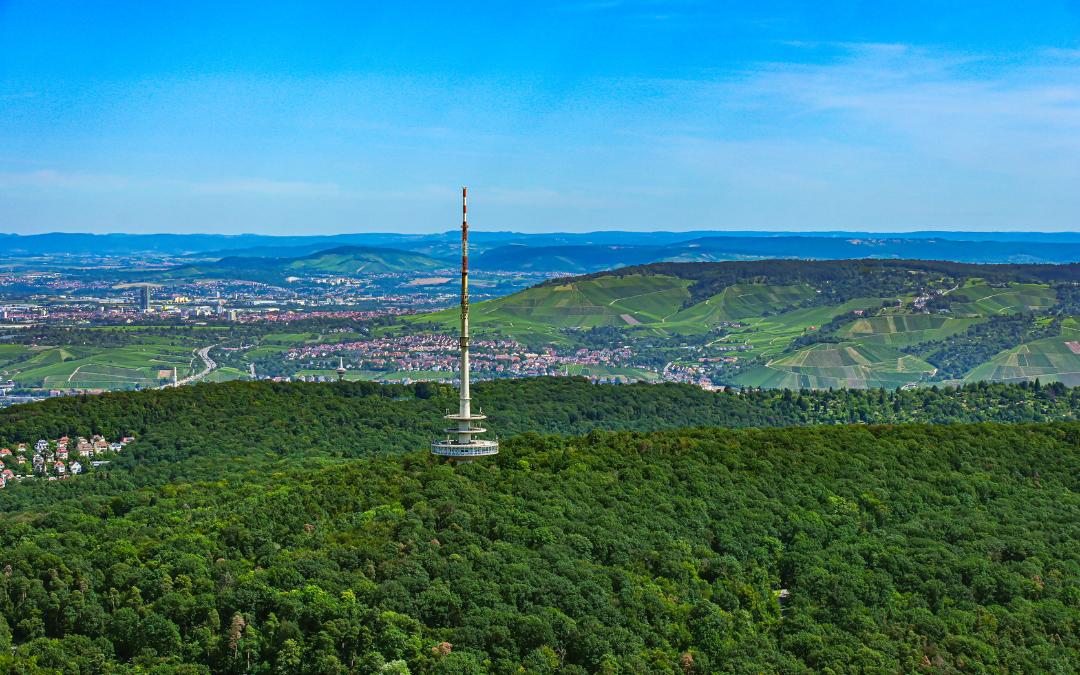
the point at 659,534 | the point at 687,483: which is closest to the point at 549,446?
the point at 687,483

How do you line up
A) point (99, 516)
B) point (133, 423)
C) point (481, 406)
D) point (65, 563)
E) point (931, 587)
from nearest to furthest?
point (65, 563) < point (931, 587) < point (99, 516) < point (133, 423) < point (481, 406)

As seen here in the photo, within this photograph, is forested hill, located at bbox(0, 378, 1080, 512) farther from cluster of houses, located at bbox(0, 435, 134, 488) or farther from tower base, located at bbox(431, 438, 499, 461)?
tower base, located at bbox(431, 438, 499, 461)

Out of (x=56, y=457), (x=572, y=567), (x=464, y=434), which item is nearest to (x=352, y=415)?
(x=56, y=457)

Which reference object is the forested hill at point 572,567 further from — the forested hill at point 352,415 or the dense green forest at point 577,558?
the forested hill at point 352,415

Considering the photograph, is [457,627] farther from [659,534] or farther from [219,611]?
[659,534]

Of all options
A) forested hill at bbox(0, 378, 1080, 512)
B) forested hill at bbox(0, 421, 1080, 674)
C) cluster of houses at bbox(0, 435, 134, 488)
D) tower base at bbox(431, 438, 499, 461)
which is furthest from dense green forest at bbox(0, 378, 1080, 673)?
cluster of houses at bbox(0, 435, 134, 488)

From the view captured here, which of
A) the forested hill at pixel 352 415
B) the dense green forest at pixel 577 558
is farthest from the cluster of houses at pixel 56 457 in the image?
the dense green forest at pixel 577 558
